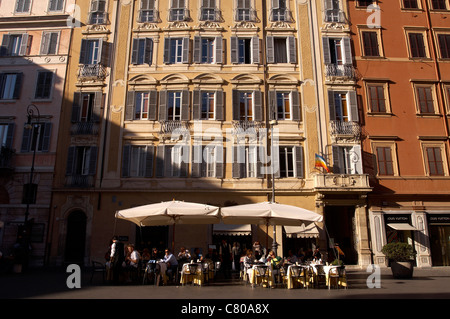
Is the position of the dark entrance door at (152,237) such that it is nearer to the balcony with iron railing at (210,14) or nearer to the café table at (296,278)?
the café table at (296,278)

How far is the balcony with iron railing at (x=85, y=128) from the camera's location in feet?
69.7

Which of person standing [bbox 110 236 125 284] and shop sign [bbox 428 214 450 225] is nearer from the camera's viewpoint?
person standing [bbox 110 236 125 284]

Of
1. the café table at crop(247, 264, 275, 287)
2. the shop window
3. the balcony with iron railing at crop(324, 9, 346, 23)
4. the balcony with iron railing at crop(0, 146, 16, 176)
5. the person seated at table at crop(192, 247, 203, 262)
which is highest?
the shop window

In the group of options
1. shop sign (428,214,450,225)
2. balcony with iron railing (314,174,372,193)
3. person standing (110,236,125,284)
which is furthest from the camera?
shop sign (428,214,450,225)

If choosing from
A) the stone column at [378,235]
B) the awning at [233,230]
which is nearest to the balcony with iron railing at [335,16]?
the stone column at [378,235]

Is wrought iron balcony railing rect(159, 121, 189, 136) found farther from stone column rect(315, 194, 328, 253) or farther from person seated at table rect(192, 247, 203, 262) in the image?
person seated at table rect(192, 247, 203, 262)

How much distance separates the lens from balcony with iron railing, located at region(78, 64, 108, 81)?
22.1m

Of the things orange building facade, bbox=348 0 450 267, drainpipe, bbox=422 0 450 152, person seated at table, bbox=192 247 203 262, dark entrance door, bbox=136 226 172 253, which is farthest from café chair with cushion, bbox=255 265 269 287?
drainpipe, bbox=422 0 450 152

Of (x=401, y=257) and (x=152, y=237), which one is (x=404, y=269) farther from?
(x=152, y=237)

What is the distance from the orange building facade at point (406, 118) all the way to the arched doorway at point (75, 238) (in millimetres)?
16347

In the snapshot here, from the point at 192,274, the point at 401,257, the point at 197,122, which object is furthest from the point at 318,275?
the point at 197,122

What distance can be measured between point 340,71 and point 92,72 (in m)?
15.5

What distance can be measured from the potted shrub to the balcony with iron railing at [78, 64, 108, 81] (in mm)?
18575

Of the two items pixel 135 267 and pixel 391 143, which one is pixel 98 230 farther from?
pixel 391 143
